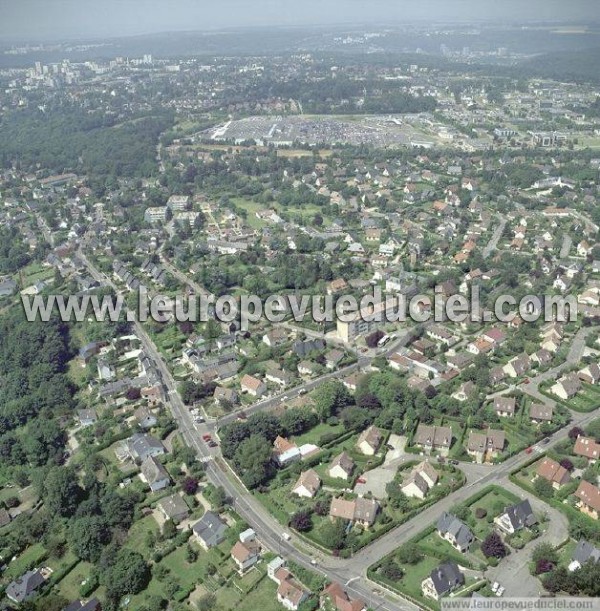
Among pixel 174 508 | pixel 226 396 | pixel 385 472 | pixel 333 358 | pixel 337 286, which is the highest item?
pixel 337 286

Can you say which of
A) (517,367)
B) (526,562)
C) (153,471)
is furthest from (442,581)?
(517,367)

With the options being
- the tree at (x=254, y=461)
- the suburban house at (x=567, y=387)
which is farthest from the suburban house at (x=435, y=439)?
the suburban house at (x=567, y=387)

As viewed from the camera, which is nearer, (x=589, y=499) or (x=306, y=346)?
(x=589, y=499)

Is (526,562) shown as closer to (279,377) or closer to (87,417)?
(279,377)

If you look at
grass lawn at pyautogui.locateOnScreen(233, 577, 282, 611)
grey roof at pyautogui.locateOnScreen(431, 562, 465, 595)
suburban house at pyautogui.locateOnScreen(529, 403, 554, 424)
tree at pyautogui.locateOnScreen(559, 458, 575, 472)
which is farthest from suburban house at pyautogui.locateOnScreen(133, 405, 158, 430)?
tree at pyautogui.locateOnScreen(559, 458, 575, 472)

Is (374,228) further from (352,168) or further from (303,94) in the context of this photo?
(303,94)

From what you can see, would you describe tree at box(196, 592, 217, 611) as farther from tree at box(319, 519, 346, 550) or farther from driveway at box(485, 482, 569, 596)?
driveway at box(485, 482, 569, 596)
